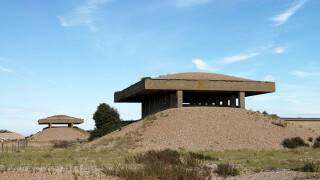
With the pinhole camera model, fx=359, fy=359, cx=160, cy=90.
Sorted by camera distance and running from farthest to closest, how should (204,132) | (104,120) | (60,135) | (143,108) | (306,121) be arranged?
1. (60,135)
2. (143,108)
3. (306,121)
4. (104,120)
5. (204,132)

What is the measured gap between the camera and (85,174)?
16.8 metres

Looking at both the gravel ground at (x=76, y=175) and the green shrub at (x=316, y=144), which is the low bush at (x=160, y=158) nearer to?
the gravel ground at (x=76, y=175)

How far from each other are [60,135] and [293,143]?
46.3 meters

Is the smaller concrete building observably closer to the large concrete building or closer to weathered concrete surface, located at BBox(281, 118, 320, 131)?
the large concrete building

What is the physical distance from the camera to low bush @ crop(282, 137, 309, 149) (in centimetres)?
3465

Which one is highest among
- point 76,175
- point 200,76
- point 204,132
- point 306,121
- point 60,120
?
point 200,76

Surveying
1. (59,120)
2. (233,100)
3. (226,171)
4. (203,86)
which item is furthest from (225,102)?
(59,120)

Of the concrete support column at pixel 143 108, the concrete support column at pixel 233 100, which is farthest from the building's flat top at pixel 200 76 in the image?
the concrete support column at pixel 143 108

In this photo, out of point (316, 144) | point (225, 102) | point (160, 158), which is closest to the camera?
point (160, 158)

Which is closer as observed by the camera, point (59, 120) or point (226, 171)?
point (226, 171)

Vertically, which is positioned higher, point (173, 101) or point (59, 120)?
point (173, 101)

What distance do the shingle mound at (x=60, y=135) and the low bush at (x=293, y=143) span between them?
42630mm

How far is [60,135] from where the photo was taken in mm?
68250

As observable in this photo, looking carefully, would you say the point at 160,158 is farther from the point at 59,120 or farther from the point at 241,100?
the point at 59,120
